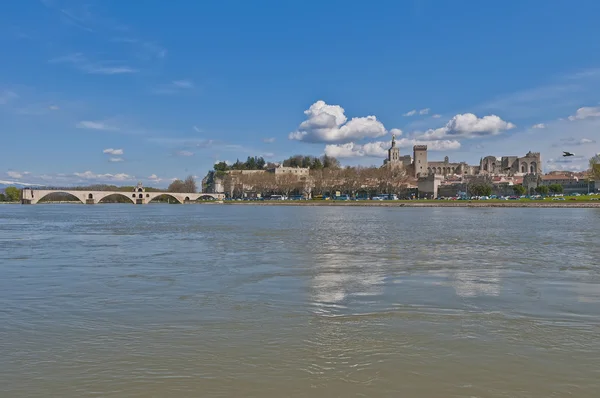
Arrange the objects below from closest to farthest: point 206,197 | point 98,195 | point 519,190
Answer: point 519,190 < point 98,195 < point 206,197

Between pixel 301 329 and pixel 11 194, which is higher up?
pixel 11 194

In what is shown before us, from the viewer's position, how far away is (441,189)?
13162 centimetres

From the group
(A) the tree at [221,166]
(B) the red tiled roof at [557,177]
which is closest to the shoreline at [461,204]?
(B) the red tiled roof at [557,177]

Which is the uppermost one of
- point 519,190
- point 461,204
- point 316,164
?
point 316,164

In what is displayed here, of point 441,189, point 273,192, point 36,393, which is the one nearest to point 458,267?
point 36,393

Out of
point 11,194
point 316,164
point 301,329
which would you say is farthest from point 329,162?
point 301,329

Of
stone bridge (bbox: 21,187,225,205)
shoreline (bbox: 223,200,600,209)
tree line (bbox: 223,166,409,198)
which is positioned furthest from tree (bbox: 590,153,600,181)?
stone bridge (bbox: 21,187,225,205)

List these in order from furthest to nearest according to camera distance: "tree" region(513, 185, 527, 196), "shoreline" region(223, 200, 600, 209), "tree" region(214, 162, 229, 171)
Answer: "tree" region(214, 162, 229, 171)
"tree" region(513, 185, 527, 196)
"shoreline" region(223, 200, 600, 209)

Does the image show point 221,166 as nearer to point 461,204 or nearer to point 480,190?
point 480,190

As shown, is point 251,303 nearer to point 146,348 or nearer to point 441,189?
point 146,348

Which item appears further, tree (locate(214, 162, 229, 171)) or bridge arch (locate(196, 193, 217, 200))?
tree (locate(214, 162, 229, 171))

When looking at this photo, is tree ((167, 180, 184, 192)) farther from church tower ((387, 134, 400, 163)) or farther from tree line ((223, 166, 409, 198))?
church tower ((387, 134, 400, 163))

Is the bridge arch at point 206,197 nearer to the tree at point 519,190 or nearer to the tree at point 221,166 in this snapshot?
the tree at point 221,166

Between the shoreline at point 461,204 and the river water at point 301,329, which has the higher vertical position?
the shoreline at point 461,204
